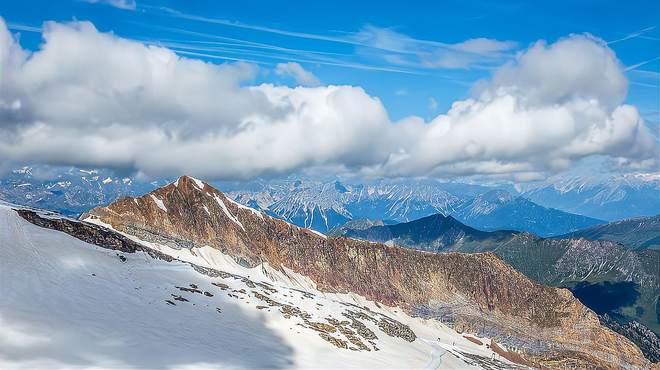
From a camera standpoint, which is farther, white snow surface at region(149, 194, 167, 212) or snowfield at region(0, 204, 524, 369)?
white snow surface at region(149, 194, 167, 212)

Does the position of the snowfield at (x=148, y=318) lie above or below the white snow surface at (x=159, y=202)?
below

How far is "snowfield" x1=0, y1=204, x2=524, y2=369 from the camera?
49125 mm

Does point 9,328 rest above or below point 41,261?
below

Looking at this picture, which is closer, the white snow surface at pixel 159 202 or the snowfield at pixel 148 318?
the snowfield at pixel 148 318

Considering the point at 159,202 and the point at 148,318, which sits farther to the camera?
the point at 159,202

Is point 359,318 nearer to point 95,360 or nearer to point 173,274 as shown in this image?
point 173,274

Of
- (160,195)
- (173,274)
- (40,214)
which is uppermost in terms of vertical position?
(160,195)

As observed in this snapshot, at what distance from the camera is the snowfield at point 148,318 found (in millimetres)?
49125

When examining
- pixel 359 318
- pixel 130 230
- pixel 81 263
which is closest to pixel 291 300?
pixel 359 318

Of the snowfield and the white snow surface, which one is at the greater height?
the white snow surface

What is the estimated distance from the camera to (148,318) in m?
67.1

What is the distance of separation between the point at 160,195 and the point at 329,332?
129m

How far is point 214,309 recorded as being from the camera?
3354 inches

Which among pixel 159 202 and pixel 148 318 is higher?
pixel 159 202
